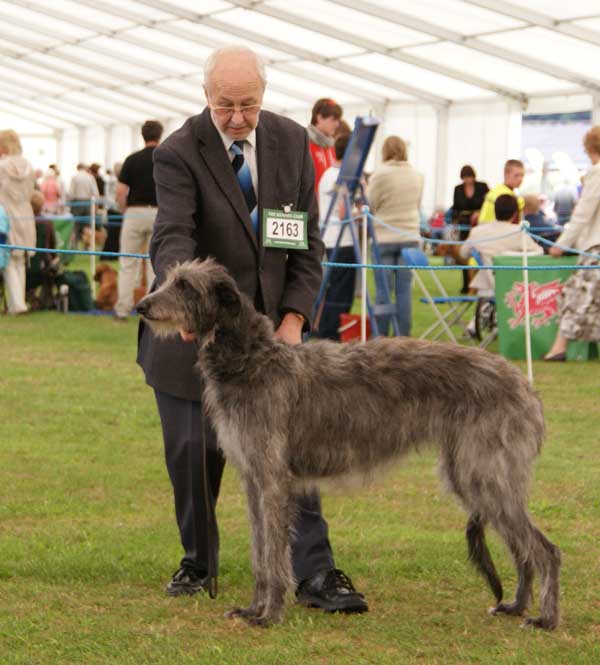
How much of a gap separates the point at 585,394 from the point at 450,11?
1092 centimetres

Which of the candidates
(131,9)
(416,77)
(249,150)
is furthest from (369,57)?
(249,150)

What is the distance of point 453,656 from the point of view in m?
3.90

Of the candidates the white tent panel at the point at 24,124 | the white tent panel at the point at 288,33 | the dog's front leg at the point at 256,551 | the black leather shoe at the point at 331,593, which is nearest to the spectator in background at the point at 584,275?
the black leather shoe at the point at 331,593

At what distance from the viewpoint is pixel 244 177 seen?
4.34 metres

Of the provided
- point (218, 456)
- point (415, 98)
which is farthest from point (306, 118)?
point (218, 456)

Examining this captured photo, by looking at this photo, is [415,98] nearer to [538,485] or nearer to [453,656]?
[538,485]

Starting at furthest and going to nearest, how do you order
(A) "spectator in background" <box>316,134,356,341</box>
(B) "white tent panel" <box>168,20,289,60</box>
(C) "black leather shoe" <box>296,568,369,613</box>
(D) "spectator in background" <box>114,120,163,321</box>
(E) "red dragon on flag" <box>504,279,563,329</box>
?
(B) "white tent panel" <box>168,20,289,60</box> → (D) "spectator in background" <box>114,120,163,321</box> → (E) "red dragon on flag" <box>504,279,563,329</box> → (A) "spectator in background" <box>316,134,356,341</box> → (C) "black leather shoe" <box>296,568,369,613</box>

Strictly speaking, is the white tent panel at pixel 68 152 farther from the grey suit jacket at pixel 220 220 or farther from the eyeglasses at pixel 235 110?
the eyeglasses at pixel 235 110

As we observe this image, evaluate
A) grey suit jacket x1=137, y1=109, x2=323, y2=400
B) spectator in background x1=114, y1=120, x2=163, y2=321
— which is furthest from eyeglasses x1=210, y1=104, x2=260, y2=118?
spectator in background x1=114, y1=120, x2=163, y2=321

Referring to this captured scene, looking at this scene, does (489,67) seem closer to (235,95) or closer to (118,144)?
(118,144)

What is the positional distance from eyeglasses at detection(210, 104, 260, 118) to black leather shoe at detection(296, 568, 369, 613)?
170 cm

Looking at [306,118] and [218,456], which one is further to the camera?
[306,118]

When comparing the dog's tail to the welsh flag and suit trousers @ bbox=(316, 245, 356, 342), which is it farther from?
suit trousers @ bbox=(316, 245, 356, 342)

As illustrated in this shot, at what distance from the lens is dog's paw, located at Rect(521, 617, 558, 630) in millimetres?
4148
